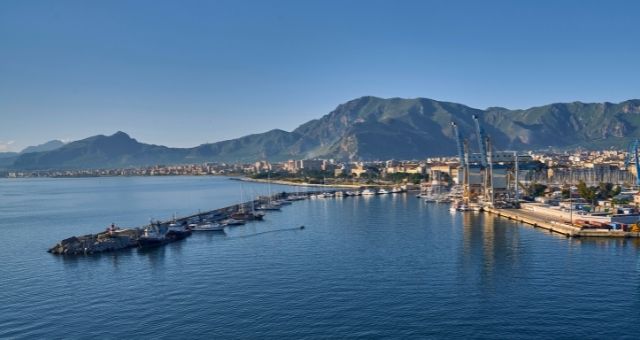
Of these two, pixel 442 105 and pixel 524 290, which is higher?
pixel 442 105

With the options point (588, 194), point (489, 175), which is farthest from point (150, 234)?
point (588, 194)

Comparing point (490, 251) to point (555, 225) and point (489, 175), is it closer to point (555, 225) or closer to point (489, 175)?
point (555, 225)

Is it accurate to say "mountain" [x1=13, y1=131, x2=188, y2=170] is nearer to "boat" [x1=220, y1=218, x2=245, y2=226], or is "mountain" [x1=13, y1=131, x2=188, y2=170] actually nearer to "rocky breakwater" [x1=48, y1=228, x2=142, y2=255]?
"boat" [x1=220, y1=218, x2=245, y2=226]

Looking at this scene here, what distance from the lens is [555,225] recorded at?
69.7 ft

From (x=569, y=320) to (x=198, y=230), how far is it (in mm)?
16363

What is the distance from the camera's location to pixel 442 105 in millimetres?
197500

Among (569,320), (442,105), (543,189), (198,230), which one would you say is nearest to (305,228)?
(198,230)

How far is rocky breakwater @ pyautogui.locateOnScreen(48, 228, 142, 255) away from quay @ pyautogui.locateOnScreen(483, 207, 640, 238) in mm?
15157

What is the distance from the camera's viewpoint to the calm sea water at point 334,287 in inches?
409

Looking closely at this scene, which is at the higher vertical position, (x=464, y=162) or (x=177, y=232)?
(x=464, y=162)

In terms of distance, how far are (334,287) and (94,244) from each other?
988 centimetres

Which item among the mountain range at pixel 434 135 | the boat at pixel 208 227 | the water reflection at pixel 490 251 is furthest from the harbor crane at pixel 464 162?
the mountain range at pixel 434 135

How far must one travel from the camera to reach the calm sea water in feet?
34.1

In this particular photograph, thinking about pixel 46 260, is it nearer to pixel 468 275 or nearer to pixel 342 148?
pixel 468 275
